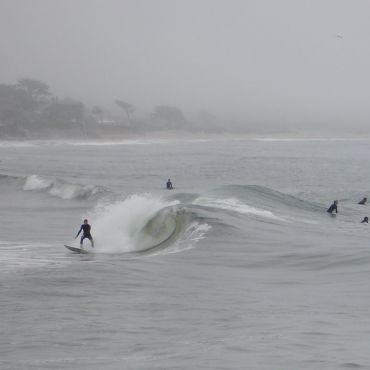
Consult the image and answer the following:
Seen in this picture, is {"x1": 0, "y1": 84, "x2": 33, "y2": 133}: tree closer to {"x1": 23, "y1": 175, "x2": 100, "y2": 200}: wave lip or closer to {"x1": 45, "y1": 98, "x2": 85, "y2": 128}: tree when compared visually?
{"x1": 45, "y1": 98, "x2": 85, "y2": 128}: tree

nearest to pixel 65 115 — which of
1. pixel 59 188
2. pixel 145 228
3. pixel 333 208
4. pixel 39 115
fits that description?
pixel 39 115

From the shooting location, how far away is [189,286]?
54.6 feet

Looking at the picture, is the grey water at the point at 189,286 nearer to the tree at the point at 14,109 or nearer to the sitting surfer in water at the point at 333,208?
the sitting surfer in water at the point at 333,208

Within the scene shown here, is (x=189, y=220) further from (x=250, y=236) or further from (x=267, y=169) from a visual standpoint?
(x=267, y=169)

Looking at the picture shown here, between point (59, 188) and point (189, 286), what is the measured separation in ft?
104

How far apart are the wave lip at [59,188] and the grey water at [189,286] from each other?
6.96m

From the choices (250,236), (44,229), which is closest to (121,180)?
(44,229)

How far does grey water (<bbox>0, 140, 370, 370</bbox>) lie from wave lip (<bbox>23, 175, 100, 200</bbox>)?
22.8ft

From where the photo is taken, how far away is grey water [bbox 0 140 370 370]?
36.8ft

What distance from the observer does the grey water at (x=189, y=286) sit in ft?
36.8

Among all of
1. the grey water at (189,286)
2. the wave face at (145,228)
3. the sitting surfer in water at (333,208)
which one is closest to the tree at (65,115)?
the grey water at (189,286)

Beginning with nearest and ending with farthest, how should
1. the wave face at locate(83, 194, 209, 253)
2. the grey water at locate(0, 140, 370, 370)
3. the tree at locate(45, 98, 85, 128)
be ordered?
the grey water at locate(0, 140, 370, 370)
the wave face at locate(83, 194, 209, 253)
the tree at locate(45, 98, 85, 128)

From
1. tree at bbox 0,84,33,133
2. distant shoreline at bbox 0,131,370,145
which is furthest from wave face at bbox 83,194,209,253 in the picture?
tree at bbox 0,84,33,133

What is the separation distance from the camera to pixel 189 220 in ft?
85.9
